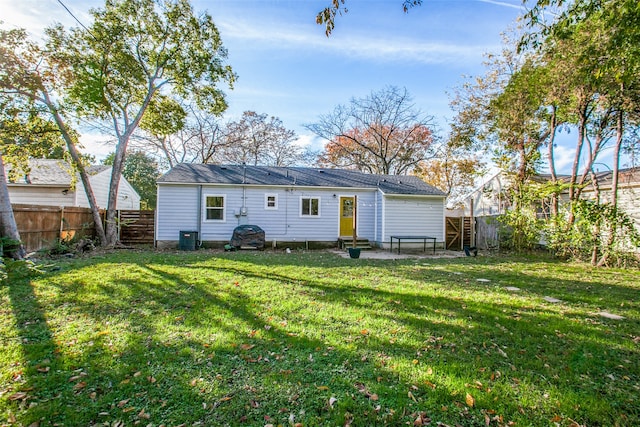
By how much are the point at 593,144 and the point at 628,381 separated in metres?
11.5

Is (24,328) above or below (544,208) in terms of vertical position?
below

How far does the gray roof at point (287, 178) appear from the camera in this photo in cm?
1297

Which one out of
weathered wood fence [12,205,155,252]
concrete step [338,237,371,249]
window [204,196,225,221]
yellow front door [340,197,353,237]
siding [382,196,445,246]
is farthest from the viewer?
yellow front door [340,197,353,237]

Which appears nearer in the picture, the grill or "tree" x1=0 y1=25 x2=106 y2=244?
"tree" x1=0 y1=25 x2=106 y2=244

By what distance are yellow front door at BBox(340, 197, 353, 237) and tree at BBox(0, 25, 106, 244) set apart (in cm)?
1067

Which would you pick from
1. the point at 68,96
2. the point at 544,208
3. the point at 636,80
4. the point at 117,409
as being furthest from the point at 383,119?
the point at 117,409

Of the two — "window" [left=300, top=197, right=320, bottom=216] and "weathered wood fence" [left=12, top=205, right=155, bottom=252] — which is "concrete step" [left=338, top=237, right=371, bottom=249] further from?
"weathered wood fence" [left=12, top=205, right=155, bottom=252]

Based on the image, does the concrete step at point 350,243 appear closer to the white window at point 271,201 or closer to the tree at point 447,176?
the white window at point 271,201

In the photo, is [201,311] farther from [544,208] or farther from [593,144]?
[593,144]

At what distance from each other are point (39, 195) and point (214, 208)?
9970mm

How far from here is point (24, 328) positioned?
3.49 meters

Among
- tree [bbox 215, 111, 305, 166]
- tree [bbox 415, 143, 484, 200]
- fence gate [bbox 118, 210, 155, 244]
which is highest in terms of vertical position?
tree [bbox 215, 111, 305, 166]

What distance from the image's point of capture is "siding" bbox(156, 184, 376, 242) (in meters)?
12.5

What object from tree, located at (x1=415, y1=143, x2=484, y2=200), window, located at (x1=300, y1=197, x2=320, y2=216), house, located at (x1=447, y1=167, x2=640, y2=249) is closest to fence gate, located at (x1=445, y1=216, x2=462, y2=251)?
house, located at (x1=447, y1=167, x2=640, y2=249)
